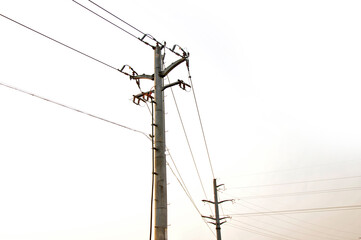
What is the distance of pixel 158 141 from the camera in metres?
8.31

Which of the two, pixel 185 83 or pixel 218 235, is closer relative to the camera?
pixel 185 83

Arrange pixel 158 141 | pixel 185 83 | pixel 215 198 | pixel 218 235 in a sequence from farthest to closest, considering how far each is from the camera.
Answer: pixel 215 198, pixel 218 235, pixel 185 83, pixel 158 141

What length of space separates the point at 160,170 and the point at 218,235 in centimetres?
1918

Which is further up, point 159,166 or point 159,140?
point 159,140

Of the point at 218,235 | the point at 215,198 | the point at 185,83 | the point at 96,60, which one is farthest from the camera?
the point at 215,198

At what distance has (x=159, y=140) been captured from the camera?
832 cm

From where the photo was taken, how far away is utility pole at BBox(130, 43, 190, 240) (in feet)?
23.9

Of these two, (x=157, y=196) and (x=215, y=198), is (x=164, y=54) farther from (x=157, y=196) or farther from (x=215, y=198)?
(x=215, y=198)

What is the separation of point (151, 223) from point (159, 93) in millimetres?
4092

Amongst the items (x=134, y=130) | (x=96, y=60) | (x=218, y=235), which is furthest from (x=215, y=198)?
(x=96, y=60)

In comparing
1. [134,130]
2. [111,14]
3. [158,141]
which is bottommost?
[158,141]

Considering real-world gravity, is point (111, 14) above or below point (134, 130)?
above

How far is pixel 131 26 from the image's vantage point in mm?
10031

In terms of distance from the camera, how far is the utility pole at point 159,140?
23.9 ft
